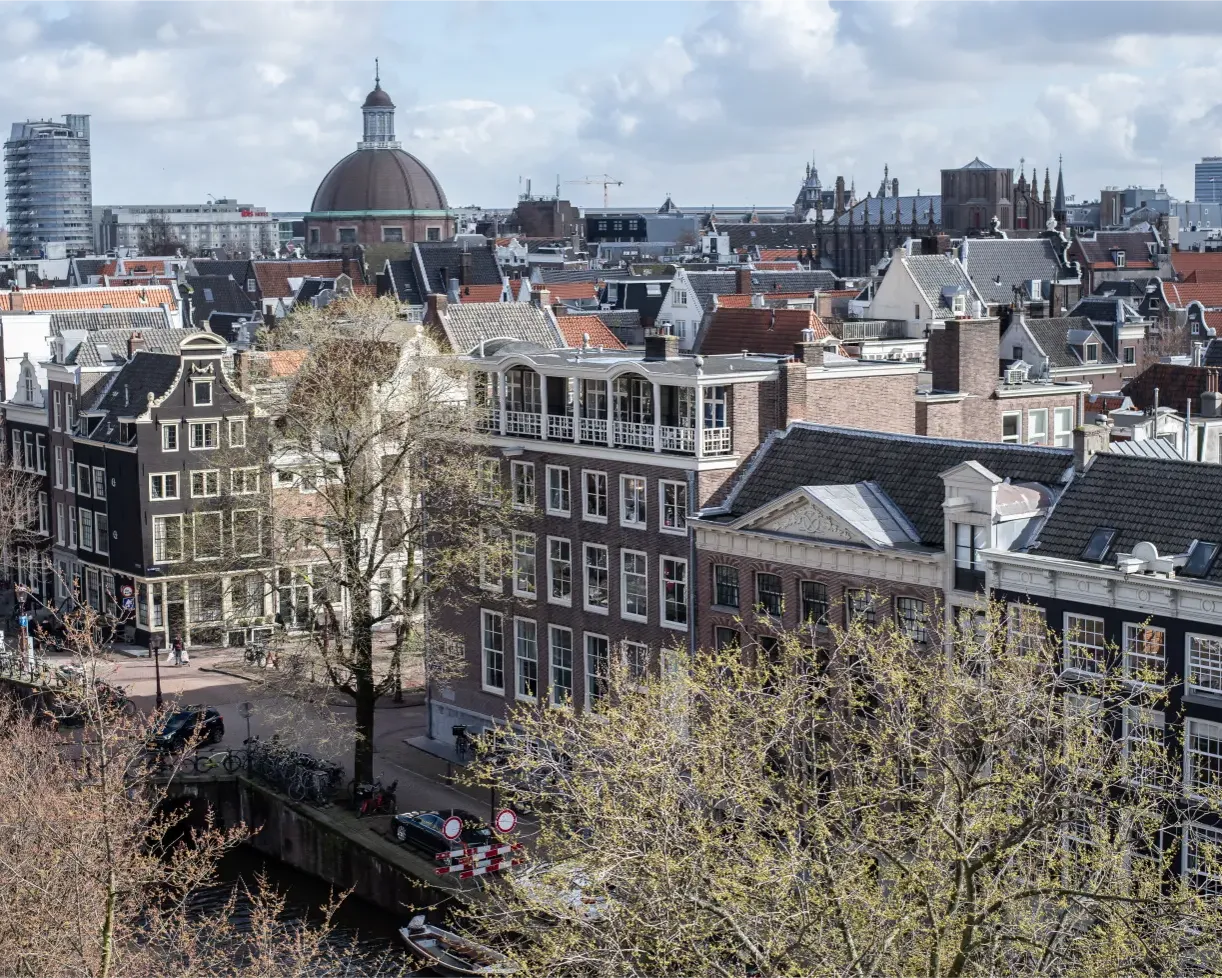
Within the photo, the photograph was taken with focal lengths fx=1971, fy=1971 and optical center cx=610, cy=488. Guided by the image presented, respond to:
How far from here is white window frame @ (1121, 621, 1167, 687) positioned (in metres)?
37.6

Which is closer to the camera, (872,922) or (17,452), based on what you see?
(872,922)

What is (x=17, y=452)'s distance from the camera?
84.0 metres

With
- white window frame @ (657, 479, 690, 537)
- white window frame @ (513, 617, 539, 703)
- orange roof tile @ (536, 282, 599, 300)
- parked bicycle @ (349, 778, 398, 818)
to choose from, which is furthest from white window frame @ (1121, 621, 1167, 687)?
orange roof tile @ (536, 282, 599, 300)

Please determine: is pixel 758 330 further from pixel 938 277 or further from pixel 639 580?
pixel 938 277

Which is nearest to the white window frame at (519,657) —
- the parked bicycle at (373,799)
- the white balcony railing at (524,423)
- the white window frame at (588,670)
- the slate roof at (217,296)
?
the white window frame at (588,670)

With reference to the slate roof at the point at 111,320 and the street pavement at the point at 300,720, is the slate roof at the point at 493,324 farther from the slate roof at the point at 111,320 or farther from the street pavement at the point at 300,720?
the slate roof at the point at 111,320

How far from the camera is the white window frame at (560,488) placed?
53.0 meters

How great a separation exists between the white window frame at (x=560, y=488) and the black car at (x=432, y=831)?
856 centimetres

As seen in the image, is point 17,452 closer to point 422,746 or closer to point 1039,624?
point 422,746

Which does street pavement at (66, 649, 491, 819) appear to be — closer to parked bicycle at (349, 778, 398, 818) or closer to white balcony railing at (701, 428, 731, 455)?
parked bicycle at (349, 778, 398, 818)

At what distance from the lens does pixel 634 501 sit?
51.2 m

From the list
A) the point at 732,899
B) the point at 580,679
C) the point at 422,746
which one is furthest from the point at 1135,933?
the point at 422,746

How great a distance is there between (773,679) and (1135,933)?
18.0 metres

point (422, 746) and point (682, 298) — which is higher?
point (682, 298)
